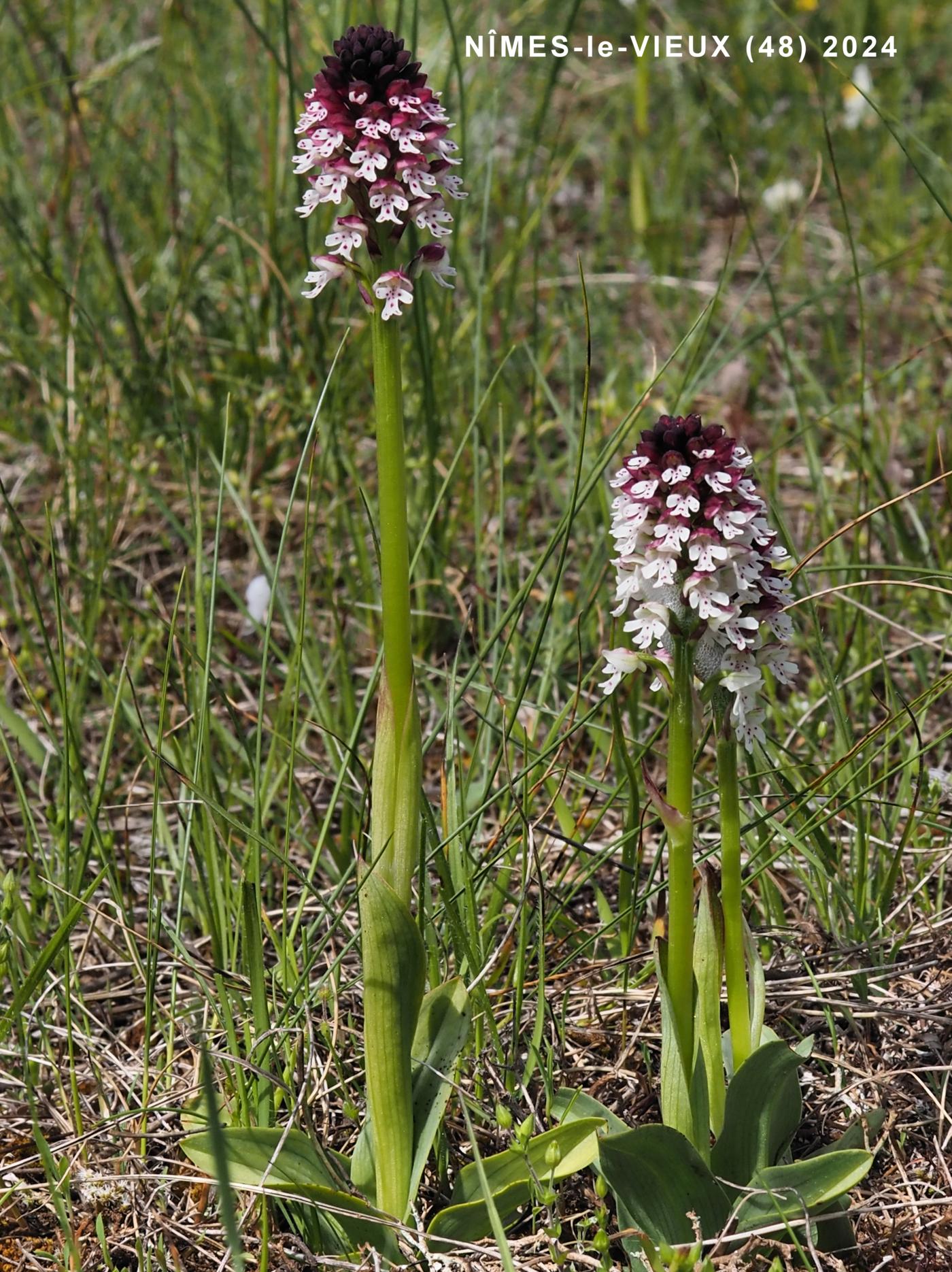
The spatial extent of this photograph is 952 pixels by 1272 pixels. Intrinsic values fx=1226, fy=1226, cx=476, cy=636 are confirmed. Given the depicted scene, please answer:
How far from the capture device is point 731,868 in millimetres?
1881

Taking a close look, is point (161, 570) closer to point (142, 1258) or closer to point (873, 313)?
point (142, 1258)

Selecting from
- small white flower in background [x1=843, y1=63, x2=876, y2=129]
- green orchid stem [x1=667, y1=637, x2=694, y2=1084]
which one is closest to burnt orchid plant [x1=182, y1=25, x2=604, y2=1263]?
green orchid stem [x1=667, y1=637, x2=694, y2=1084]

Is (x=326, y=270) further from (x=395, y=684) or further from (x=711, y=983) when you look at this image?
(x=711, y=983)

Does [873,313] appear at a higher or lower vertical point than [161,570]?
higher

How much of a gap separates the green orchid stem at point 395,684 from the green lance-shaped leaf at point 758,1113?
0.59m

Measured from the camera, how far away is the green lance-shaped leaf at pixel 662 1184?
5.83 ft

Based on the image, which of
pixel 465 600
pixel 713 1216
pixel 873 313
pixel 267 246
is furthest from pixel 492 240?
pixel 713 1216

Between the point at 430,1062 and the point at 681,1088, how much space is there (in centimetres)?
44

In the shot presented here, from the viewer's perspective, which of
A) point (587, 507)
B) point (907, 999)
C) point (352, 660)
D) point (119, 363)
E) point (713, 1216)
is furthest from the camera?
point (119, 363)

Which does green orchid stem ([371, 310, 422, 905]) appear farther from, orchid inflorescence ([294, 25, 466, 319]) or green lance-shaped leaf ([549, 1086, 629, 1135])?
green lance-shaped leaf ([549, 1086, 629, 1135])

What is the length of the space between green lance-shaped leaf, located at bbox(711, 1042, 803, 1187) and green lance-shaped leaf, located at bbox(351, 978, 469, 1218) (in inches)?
17.4

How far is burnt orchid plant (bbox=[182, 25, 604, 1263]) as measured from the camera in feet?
5.85

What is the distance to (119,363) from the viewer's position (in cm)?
430

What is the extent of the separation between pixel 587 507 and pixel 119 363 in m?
1.75
